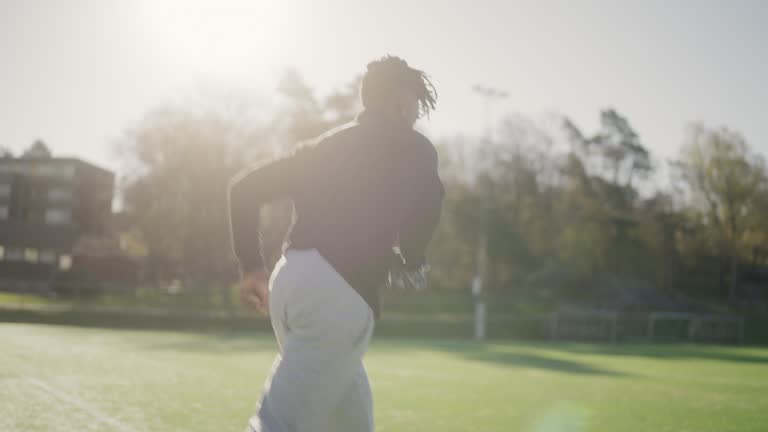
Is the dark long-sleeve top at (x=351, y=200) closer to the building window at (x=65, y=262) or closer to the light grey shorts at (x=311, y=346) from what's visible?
the light grey shorts at (x=311, y=346)

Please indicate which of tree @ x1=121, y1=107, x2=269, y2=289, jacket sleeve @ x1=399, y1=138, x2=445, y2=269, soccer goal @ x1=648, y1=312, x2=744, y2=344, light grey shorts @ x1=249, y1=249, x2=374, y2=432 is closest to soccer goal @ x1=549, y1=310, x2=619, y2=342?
soccer goal @ x1=648, y1=312, x2=744, y2=344

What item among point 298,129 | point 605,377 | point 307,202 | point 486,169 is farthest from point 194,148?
point 307,202

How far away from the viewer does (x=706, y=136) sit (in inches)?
2090

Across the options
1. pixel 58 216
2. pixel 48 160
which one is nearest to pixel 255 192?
pixel 58 216

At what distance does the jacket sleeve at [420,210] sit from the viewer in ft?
9.27

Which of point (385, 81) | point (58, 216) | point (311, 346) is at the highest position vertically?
point (58, 216)

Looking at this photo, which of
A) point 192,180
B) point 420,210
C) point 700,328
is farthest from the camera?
point 700,328

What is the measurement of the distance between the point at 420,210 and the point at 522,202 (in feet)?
177

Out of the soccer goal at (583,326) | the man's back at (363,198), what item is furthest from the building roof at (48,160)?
the man's back at (363,198)

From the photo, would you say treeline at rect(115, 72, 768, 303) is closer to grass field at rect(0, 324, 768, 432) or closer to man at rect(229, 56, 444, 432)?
grass field at rect(0, 324, 768, 432)

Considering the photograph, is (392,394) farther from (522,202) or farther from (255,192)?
(522,202)

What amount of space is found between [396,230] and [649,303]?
4628 centimetres

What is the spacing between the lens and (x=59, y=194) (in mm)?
59469

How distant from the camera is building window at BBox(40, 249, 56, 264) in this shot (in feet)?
181
